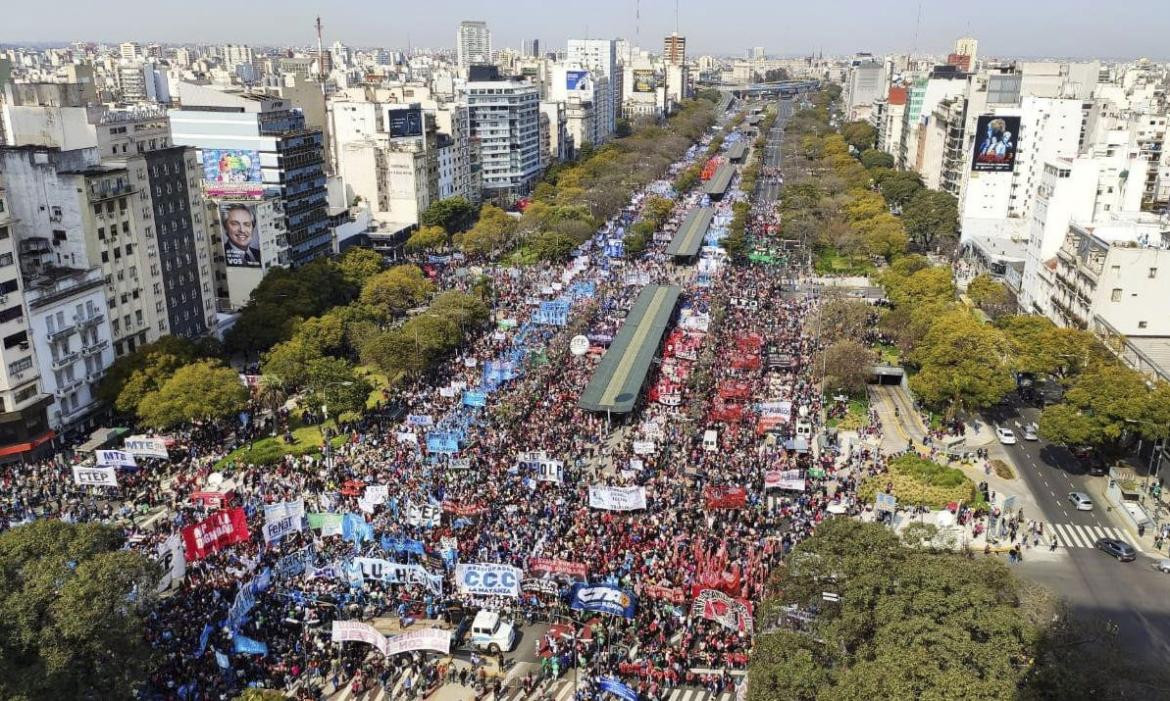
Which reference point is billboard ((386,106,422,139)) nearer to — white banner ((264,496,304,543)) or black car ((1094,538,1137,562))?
white banner ((264,496,304,543))

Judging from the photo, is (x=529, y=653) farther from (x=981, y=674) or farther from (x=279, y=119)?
(x=279, y=119)

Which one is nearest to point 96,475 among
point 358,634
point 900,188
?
point 358,634

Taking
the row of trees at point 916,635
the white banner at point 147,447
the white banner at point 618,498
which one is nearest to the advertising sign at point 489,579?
the white banner at point 618,498

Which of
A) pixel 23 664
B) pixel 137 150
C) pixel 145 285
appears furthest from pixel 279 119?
pixel 23 664

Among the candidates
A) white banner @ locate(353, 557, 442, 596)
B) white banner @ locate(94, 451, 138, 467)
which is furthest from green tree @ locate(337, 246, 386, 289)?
white banner @ locate(353, 557, 442, 596)

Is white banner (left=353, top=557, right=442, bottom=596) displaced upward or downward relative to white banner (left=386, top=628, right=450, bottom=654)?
upward

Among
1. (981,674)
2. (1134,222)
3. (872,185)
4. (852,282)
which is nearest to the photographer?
(981,674)

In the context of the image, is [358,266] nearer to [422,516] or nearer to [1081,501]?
[422,516]

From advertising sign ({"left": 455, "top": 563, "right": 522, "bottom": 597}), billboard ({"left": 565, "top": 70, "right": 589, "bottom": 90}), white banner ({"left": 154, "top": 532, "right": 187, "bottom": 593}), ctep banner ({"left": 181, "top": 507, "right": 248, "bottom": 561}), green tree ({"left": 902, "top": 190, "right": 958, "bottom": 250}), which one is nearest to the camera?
advertising sign ({"left": 455, "top": 563, "right": 522, "bottom": 597})
